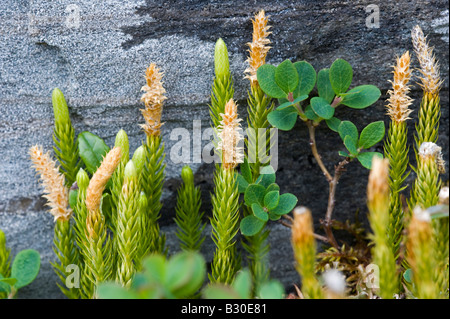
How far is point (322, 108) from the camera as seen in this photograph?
1.17m

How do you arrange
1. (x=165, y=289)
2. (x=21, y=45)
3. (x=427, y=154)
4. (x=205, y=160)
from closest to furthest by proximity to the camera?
1. (x=165, y=289)
2. (x=427, y=154)
3. (x=21, y=45)
4. (x=205, y=160)

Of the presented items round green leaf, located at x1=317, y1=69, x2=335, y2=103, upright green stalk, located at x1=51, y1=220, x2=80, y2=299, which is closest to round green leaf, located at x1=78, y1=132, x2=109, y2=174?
upright green stalk, located at x1=51, y1=220, x2=80, y2=299

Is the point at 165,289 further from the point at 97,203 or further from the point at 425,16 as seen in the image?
the point at 425,16

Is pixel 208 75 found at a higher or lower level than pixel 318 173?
higher

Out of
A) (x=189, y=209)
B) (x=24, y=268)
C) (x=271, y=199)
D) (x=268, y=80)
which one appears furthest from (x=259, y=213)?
(x=24, y=268)

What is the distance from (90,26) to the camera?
1.23 metres

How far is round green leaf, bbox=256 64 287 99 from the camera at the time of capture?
1.15 m

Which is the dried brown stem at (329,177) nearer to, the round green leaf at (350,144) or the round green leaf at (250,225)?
the round green leaf at (350,144)

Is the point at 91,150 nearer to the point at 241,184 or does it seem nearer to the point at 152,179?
the point at 152,179

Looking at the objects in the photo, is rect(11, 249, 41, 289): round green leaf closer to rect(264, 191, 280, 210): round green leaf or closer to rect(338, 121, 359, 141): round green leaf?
rect(264, 191, 280, 210): round green leaf

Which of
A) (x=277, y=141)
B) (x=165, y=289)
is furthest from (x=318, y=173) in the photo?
(x=165, y=289)

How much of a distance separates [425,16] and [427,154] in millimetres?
541

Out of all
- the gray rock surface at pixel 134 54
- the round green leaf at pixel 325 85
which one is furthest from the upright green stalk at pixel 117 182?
the round green leaf at pixel 325 85

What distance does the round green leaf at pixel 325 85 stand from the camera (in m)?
1.21
